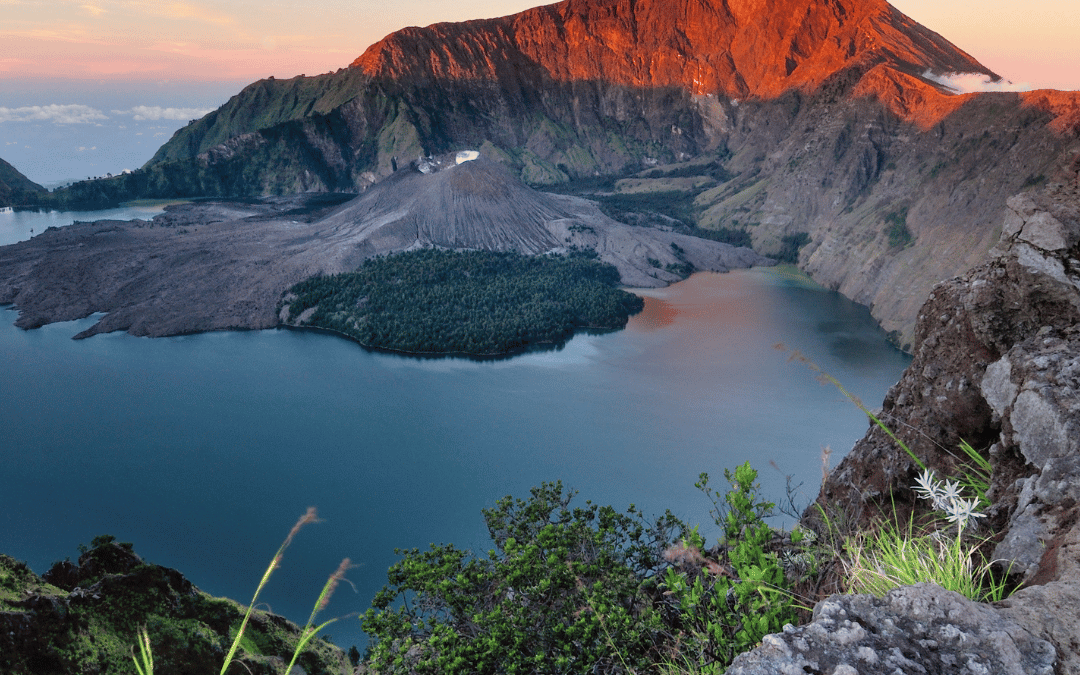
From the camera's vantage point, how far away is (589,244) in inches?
3044


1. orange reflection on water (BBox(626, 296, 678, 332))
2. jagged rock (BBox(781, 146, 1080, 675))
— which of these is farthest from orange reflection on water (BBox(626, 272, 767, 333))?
jagged rock (BBox(781, 146, 1080, 675))

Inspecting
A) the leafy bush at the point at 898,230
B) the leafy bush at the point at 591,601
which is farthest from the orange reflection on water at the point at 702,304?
the leafy bush at the point at 591,601

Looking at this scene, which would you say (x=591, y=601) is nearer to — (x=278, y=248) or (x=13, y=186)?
(x=278, y=248)

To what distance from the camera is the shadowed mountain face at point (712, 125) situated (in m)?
57.7

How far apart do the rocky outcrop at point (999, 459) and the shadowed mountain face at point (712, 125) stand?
144 ft

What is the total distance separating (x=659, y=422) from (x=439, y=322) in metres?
21.9

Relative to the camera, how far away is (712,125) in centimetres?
15588

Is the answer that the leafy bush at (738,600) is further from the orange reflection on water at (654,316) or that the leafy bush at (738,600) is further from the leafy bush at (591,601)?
the orange reflection on water at (654,316)

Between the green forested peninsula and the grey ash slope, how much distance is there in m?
3.57

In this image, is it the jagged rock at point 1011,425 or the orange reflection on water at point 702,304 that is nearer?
the jagged rock at point 1011,425

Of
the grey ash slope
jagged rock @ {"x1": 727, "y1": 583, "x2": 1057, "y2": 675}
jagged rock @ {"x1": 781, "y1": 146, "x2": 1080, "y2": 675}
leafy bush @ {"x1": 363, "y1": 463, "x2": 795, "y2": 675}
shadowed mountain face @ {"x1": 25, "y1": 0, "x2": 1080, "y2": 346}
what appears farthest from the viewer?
the grey ash slope

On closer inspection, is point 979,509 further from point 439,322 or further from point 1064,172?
point 439,322

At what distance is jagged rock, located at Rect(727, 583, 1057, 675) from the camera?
3.57 metres

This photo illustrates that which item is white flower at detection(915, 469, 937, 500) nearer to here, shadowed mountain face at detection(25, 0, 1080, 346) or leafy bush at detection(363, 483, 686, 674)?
leafy bush at detection(363, 483, 686, 674)
